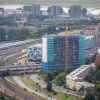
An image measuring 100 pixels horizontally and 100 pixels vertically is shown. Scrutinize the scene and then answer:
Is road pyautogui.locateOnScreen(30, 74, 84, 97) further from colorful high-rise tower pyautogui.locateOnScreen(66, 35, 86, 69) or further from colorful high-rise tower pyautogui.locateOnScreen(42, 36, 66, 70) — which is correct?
colorful high-rise tower pyautogui.locateOnScreen(66, 35, 86, 69)

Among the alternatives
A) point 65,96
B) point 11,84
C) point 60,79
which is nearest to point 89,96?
point 65,96

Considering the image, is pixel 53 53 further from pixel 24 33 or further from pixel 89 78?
pixel 24 33

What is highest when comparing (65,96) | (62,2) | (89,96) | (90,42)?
(62,2)

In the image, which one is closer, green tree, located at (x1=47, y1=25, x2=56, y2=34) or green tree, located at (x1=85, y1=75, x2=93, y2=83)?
green tree, located at (x1=85, y1=75, x2=93, y2=83)

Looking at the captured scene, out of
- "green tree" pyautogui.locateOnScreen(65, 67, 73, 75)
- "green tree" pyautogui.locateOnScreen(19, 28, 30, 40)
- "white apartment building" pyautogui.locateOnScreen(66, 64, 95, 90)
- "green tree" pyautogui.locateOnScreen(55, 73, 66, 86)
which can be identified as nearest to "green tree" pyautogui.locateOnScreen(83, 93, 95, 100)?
"white apartment building" pyautogui.locateOnScreen(66, 64, 95, 90)

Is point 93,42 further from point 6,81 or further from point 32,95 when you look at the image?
point 32,95

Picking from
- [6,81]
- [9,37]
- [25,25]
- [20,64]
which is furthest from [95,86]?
[25,25]

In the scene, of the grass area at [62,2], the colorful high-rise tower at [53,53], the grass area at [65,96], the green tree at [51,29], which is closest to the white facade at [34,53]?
the colorful high-rise tower at [53,53]

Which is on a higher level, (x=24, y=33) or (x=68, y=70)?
(x=24, y=33)

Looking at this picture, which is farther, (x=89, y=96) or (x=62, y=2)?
(x=62, y=2)
